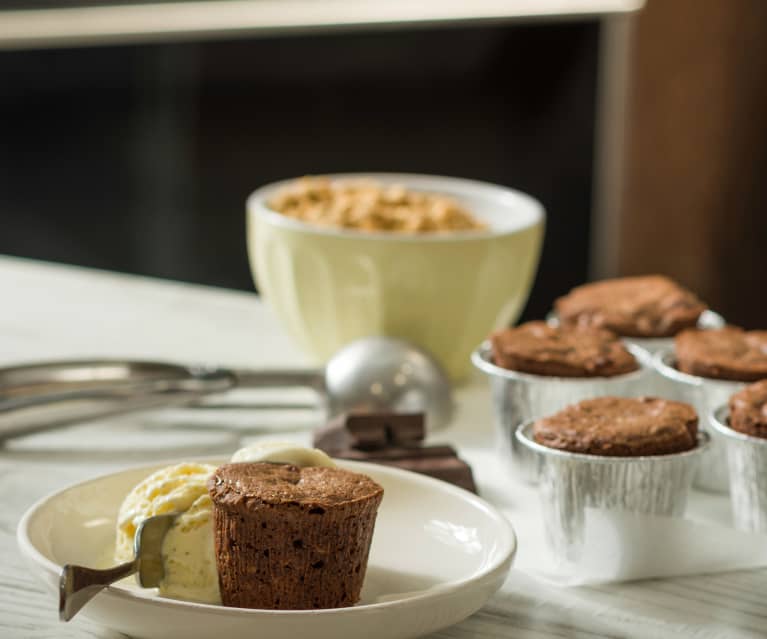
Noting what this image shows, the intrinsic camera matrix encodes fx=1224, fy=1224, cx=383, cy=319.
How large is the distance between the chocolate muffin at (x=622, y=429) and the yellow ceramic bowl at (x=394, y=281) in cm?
38

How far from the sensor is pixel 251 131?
117 inches

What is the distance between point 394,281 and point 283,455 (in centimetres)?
53

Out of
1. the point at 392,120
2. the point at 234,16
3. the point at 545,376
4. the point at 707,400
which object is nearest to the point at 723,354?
the point at 707,400

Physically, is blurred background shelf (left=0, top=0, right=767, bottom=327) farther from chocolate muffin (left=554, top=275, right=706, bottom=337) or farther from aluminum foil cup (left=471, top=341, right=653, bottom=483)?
aluminum foil cup (left=471, top=341, right=653, bottom=483)

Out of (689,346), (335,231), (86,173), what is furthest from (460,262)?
(86,173)

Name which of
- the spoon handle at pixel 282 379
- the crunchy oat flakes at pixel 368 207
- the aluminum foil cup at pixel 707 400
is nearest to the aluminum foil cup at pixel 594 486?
the aluminum foil cup at pixel 707 400

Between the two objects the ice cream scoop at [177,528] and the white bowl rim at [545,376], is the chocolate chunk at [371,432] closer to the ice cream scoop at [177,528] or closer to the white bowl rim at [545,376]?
the white bowl rim at [545,376]

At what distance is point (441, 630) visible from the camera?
717 mm

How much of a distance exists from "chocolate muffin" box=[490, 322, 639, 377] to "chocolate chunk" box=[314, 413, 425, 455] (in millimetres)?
95

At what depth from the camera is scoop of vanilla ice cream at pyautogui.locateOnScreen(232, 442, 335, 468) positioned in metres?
0.74

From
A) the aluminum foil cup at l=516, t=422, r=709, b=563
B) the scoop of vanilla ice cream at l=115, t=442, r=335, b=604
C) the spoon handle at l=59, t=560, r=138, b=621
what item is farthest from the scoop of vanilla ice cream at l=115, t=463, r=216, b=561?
the aluminum foil cup at l=516, t=422, r=709, b=563

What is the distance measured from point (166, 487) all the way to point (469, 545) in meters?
0.19

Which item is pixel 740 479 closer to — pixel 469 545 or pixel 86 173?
pixel 469 545

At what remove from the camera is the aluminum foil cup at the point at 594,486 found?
0.82 meters
